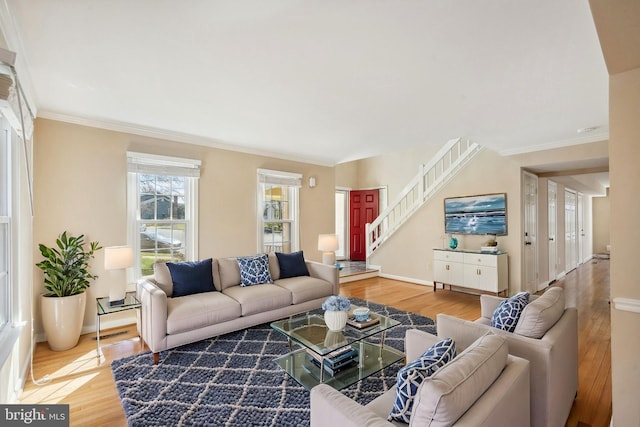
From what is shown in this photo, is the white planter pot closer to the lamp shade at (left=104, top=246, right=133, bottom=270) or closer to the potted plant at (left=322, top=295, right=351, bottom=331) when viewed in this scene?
the lamp shade at (left=104, top=246, right=133, bottom=270)

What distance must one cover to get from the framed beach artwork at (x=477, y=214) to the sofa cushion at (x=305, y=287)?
2844 mm

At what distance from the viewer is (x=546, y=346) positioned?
1.62 metres

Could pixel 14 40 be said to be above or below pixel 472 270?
above

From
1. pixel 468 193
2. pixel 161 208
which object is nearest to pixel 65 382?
pixel 161 208

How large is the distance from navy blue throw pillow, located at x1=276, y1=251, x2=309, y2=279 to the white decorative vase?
1.63 metres

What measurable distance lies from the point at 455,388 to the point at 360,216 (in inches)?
285

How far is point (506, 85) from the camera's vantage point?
8.39ft

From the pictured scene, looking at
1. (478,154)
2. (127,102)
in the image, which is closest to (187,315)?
(127,102)

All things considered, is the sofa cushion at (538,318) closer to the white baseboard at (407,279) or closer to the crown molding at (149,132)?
the white baseboard at (407,279)

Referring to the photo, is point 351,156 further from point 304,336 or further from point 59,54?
point 59,54

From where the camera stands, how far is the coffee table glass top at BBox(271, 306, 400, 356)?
2.31 metres

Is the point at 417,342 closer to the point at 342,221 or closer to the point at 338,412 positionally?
the point at 338,412

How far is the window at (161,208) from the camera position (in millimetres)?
3762

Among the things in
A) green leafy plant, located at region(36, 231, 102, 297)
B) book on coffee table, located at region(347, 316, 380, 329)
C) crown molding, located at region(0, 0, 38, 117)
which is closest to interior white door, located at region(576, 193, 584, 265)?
book on coffee table, located at region(347, 316, 380, 329)
